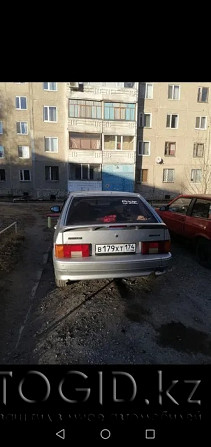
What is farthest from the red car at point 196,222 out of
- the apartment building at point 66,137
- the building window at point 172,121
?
the building window at point 172,121

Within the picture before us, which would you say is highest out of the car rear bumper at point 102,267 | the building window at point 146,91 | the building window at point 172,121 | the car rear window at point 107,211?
the building window at point 146,91

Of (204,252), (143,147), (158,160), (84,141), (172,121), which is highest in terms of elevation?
(172,121)

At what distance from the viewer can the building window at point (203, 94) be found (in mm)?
24516

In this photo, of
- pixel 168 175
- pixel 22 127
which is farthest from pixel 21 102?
pixel 168 175

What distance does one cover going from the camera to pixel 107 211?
13.4 ft

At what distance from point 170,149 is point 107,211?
23.7m

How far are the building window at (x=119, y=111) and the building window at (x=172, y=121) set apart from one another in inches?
164

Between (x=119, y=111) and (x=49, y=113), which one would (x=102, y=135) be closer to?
(x=119, y=111)

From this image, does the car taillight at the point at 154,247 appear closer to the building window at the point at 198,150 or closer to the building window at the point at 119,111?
the building window at the point at 119,111

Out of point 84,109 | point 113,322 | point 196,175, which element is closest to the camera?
point 113,322

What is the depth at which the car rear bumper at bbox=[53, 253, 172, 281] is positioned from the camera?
3.17 m
